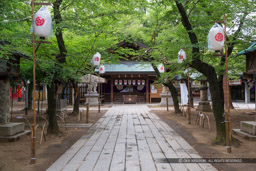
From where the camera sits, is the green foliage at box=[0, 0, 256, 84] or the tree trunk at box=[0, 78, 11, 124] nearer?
the green foliage at box=[0, 0, 256, 84]

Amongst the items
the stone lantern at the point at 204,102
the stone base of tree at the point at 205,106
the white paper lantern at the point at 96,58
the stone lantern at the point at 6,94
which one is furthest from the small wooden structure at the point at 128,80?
the stone lantern at the point at 6,94

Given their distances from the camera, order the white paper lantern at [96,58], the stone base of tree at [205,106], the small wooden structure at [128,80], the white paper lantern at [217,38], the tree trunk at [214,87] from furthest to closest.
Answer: the small wooden structure at [128,80] < the stone base of tree at [205,106] < the white paper lantern at [96,58] < the tree trunk at [214,87] < the white paper lantern at [217,38]

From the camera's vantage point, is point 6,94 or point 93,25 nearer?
point 6,94

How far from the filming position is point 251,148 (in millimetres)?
5805

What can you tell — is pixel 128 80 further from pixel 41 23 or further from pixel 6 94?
pixel 41 23

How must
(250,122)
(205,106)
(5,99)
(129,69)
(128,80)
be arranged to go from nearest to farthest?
(250,122) < (5,99) < (205,106) < (129,69) < (128,80)

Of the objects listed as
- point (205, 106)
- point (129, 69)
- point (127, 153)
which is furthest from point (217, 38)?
point (129, 69)

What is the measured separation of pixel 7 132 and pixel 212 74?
6.71 metres

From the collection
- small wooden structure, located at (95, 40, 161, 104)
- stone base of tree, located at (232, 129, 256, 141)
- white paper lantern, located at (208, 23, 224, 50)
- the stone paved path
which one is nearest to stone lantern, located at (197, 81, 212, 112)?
small wooden structure, located at (95, 40, 161, 104)

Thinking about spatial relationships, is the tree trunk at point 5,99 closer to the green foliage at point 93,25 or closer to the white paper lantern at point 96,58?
the green foliage at point 93,25

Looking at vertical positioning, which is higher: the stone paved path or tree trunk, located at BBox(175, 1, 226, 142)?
tree trunk, located at BBox(175, 1, 226, 142)

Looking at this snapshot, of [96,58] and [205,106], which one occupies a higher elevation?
[96,58]

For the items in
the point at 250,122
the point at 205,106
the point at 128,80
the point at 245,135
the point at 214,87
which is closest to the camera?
the point at 214,87

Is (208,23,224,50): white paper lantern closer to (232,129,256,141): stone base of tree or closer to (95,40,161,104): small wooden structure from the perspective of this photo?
→ (232,129,256,141): stone base of tree
